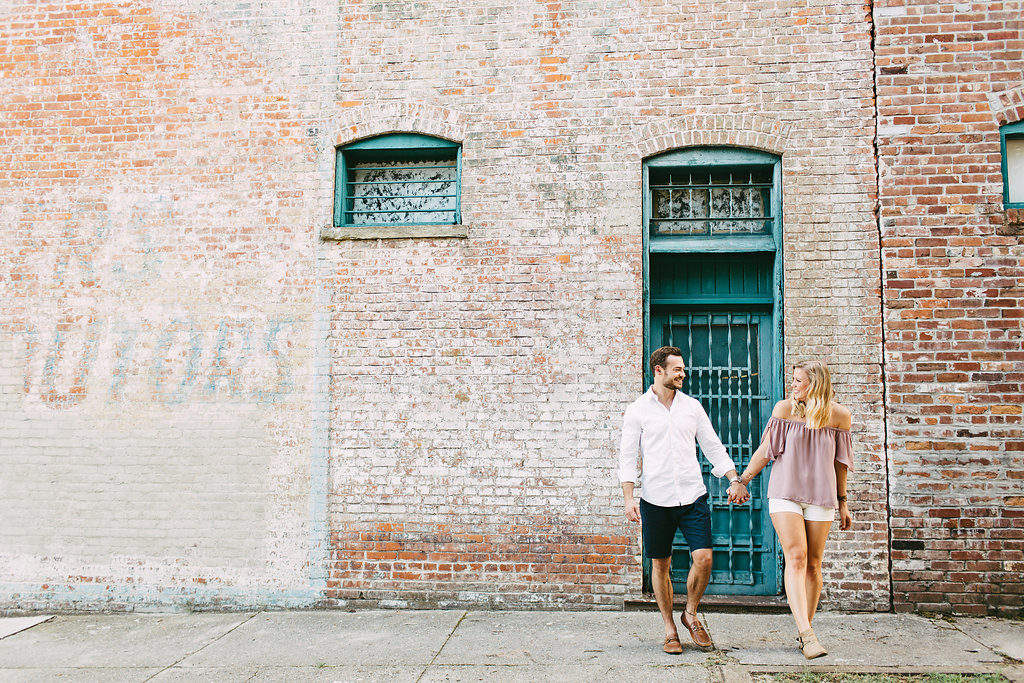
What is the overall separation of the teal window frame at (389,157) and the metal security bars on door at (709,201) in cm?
173

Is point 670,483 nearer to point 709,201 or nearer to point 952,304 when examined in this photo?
point 709,201

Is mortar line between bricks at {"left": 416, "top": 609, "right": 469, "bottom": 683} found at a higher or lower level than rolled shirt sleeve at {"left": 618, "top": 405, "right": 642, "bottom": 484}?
lower

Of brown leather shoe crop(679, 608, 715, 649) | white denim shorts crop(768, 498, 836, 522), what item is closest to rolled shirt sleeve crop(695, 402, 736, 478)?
white denim shorts crop(768, 498, 836, 522)

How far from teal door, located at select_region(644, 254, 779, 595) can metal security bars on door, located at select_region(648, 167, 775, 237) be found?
26 centimetres

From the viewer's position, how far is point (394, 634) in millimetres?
5312

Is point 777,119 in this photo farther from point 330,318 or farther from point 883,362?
point 330,318

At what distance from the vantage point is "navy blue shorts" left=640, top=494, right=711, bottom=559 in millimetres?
4609

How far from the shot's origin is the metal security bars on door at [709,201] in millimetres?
6230

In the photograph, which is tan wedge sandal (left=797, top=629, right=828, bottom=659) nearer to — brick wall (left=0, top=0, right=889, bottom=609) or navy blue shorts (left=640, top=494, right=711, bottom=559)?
navy blue shorts (left=640, top=494, right=711, bottom=559)

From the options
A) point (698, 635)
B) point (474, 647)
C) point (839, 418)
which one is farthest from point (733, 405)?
point (474, 647)

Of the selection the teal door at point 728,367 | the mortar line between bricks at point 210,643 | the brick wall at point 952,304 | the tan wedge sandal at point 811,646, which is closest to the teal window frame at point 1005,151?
the brick wall at point 952,304

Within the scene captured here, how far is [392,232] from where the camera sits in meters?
6.27

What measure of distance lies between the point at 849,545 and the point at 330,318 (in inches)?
179

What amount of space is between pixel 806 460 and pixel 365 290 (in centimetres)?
372
